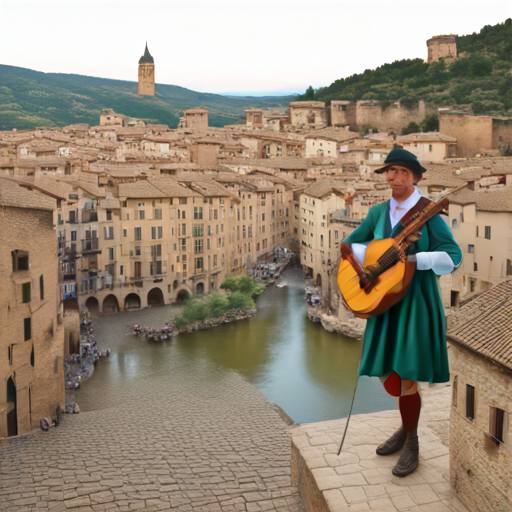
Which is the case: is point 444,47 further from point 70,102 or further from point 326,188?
point 70,102

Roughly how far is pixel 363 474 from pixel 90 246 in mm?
22576

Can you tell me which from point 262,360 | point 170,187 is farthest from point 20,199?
point 170,187

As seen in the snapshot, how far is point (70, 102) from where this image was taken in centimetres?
9544

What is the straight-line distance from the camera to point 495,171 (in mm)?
30031

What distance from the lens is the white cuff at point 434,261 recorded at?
19.3ft

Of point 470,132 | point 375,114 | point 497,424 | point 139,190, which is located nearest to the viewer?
point 497,424

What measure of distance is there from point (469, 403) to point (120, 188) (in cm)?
2303

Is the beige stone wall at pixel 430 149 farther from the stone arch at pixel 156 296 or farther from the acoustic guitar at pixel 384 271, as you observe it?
the acoustic guitar at pixel 384 271

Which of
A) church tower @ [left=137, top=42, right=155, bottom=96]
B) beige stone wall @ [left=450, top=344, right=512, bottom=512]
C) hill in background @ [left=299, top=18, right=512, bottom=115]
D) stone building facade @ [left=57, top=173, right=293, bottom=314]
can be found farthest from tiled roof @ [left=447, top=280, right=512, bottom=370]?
church tower @ [left=137, top=42, right=155, bottom=96]

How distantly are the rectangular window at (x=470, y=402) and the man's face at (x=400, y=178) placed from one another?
8.34 feet

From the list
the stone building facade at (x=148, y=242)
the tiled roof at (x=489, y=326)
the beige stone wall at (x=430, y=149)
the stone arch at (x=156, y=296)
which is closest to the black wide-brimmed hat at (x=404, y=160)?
the tiled roof at (x=489, y=326)

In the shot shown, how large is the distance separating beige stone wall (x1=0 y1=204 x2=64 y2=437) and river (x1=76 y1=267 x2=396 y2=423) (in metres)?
2.27

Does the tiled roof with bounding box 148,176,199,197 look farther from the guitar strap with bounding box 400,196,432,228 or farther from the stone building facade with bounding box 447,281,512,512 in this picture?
the guitar strap with bounding box 400,196,432,228

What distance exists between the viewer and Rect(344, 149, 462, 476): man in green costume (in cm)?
599
